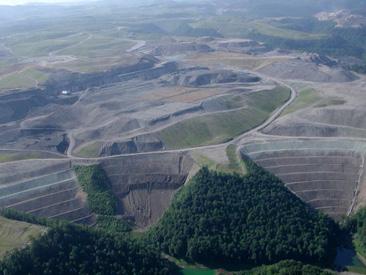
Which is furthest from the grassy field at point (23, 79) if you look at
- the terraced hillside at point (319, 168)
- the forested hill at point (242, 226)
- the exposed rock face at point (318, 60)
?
the forested hill at point (242, 226)

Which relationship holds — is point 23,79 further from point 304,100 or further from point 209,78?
point 304,100

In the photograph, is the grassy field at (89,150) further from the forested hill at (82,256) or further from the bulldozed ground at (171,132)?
the forested hill at (82,256)

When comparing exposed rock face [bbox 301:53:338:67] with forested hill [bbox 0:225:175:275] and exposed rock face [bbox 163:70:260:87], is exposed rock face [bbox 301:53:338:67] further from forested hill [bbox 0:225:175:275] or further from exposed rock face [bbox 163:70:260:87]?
forested hill [bbox 0:225:175:275]

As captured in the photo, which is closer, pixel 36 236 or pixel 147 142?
pixel 36 236

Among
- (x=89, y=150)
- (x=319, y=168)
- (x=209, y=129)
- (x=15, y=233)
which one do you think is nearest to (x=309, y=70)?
(x=209, y=129)

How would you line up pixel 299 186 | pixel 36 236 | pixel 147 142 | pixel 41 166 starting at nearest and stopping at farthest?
pixel 36 236 → pixel 299 186 → pixel 41 166 → pixel 147 142

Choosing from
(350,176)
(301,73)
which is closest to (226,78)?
(301,73)

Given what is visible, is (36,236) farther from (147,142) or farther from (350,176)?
(350,176)
